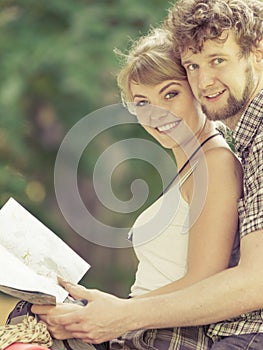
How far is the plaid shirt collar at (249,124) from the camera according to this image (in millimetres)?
1690

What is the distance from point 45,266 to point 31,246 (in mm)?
46

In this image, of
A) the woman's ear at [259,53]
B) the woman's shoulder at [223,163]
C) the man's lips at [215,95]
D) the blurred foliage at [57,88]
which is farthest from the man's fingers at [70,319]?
the blurred foliage at [57,88]

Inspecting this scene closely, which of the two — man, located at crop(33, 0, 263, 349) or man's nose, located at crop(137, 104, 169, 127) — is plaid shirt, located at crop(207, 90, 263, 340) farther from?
man's nose, located at crop(137, 104, 169, 127)

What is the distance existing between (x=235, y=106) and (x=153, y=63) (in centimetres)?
19

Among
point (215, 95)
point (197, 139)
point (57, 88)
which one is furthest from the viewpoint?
point (57, 88)

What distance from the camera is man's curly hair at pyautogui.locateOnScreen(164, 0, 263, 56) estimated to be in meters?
1.69

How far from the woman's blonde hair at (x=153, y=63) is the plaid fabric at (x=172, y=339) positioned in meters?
0.47

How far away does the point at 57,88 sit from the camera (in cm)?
449

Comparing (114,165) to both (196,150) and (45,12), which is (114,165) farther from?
(196,150)

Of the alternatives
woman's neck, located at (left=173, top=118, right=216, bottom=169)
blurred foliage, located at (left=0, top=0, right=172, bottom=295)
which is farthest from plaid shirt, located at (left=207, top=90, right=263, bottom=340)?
blurred foliage, located at (left=0, top=0, right=172, bottom=295)

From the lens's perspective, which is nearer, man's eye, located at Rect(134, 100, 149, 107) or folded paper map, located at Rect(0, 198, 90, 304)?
folded paper map, located at Rect(0, 198, 90, 304)

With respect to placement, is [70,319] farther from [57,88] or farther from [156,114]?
[57,88]

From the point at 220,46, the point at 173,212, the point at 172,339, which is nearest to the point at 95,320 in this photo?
the point at 172,339

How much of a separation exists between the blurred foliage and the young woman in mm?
2364
